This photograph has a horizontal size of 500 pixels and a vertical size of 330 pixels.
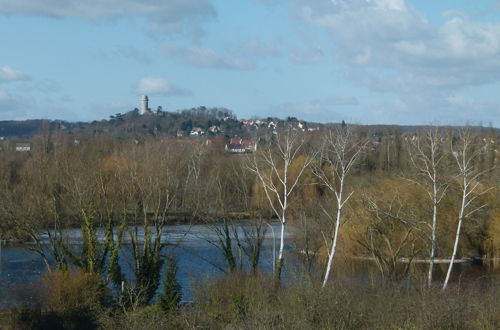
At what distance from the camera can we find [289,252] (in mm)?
35469

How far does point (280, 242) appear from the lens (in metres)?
32.5

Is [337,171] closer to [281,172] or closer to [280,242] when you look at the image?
[280,242]

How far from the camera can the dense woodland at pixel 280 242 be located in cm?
1619

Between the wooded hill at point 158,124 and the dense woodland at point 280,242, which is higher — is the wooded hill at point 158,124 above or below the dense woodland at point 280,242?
above

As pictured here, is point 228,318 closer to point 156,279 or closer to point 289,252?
point 156,279

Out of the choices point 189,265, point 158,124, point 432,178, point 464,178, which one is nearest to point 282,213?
point 189,265

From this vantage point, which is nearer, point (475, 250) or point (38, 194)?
point (38, 194)

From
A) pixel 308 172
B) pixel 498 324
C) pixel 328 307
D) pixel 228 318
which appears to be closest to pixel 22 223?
pixel 228 318

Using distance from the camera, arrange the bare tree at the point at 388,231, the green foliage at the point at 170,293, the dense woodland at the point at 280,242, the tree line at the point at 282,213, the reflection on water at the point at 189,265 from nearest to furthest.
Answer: the dense woodland at the point at 280,242 < the green foliage at the point at 170,293 < the tree line at the point at 282,213 < the reflection on water at the point at 189,265 < the bare tree at the point at 388,231

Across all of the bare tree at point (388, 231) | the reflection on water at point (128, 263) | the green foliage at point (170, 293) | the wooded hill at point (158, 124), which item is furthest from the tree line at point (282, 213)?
the wooded hill at point (158, 124)

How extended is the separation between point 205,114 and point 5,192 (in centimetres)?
16178

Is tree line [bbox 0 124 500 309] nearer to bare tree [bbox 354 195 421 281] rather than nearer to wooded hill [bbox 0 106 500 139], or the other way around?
bare tree [bbox 354 195 421 281]

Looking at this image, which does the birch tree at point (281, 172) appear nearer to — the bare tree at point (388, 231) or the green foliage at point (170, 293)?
the green foliage at point (170, 293)

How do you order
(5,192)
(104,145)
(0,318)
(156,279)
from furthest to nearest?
(104,145) < (5,192) < (156,279) < (0,318)
